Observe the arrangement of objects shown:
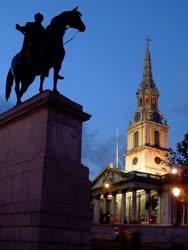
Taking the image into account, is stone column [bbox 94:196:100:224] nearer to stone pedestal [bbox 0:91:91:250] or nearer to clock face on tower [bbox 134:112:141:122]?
clock face on tower [bbox 134:112:141:122]

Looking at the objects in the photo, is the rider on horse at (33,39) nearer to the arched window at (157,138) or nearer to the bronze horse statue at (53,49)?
the bronze horse statue at (53,49)

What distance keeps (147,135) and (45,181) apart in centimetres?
9293

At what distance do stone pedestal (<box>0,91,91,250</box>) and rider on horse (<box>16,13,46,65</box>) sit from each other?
1.57 m

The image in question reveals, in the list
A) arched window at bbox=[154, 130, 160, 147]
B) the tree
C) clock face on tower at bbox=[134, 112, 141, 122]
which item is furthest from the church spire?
the tree

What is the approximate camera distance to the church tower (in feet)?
335

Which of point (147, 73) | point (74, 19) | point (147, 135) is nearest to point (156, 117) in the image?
point (147, 135)

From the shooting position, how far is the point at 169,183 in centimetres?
7788

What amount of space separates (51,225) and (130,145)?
98.2 metres

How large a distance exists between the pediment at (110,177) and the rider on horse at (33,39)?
68093mm

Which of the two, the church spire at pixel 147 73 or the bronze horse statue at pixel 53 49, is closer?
the bronze horse statue at pixel 53 49

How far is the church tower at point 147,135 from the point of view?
335 feet

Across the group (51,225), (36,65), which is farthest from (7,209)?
(36,65)

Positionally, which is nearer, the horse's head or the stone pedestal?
the stone pedestal

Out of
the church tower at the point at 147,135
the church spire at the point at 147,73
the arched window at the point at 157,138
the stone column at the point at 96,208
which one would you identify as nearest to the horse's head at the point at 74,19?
the stone column at the point at 96,208
